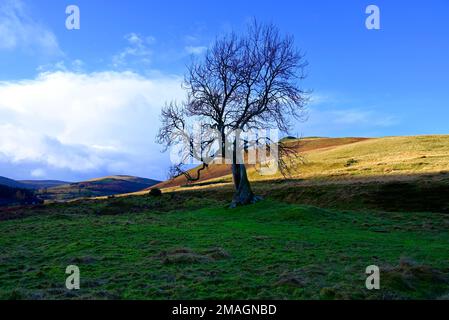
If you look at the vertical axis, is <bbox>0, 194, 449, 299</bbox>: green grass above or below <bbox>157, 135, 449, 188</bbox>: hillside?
below

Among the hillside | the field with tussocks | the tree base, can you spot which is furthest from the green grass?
the hillside

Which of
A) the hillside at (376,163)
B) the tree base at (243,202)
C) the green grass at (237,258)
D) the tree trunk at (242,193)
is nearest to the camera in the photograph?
the green grass at (237,258)

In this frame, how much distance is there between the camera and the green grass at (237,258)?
986 centimetres

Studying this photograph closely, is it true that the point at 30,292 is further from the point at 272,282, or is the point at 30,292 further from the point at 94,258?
the point at 272,282

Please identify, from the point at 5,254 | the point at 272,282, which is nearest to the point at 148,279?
the point at 272,282

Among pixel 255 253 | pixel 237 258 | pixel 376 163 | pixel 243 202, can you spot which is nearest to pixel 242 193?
pixel 243 202

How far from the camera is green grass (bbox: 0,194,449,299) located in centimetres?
986

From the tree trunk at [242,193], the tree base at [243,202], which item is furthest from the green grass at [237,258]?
the tree trunk at [242,193]

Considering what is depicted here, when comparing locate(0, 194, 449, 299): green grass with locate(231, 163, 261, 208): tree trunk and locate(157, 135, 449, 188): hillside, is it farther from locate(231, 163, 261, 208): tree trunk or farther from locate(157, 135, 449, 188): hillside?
locate(157, 135, 449, 188): hillside

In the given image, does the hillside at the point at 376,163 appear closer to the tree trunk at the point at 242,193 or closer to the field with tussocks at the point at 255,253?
the tree trunk at the point at 242,193

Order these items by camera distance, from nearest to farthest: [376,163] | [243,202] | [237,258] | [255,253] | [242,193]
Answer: [237,258]
[255,253]
[243,202]
[242,193]
[376,163]

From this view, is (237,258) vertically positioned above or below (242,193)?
below

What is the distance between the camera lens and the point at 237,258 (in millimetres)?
14031

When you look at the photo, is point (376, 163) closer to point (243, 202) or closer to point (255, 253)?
point (243, 202)
